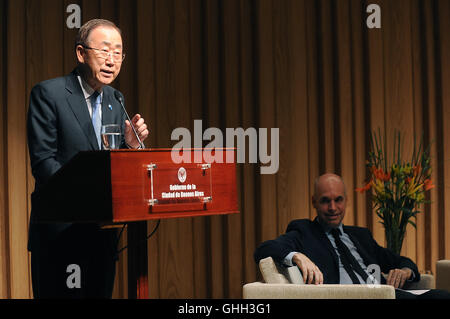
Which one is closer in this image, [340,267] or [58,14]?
[340,267]

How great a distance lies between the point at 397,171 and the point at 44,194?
8.53 ft

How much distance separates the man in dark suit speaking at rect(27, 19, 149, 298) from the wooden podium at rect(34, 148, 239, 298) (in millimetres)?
154

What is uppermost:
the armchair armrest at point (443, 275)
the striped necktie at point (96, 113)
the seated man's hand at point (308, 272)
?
the striped necktie at point (96, 113)

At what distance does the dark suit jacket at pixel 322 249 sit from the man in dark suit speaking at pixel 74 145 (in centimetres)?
123

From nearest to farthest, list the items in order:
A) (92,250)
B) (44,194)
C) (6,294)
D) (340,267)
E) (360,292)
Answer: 1. (44,194)
2. (92,250)
3. (360,292)
4. (340,267)
5. (6,294)

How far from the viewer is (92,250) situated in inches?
77.0

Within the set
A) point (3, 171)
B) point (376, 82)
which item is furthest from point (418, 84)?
point (3, 171)

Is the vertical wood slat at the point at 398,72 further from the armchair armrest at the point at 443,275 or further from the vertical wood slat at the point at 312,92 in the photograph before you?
the armchair armrest at the point at 443,275

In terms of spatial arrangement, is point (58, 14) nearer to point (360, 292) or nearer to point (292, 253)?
point (292, 253)

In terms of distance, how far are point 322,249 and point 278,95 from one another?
1.78 metres

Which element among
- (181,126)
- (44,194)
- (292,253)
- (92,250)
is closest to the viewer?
(44,194)

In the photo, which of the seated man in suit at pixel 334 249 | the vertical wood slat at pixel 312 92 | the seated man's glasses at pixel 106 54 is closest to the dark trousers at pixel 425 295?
the seated man in suit at pixel 334 249

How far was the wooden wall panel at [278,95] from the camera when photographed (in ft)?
15.3

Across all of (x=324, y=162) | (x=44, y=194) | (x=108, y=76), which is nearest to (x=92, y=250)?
(x=44, y=194)
